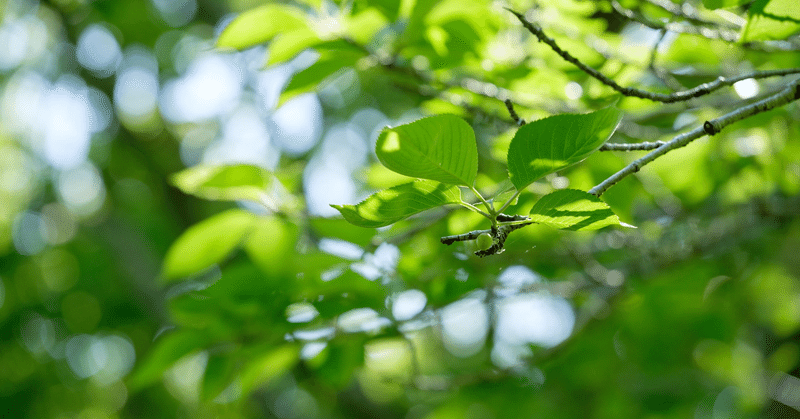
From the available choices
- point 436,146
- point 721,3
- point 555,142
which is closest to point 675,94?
point 721,3

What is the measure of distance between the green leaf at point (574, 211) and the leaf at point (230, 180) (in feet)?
2.14

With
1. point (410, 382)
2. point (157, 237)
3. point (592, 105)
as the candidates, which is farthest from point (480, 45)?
point (157, 237)

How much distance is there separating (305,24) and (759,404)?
2710 mm

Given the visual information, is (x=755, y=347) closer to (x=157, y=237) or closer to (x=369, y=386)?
(x=369, y=386)

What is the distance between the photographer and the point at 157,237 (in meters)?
5.91

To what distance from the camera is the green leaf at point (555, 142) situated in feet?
1.48

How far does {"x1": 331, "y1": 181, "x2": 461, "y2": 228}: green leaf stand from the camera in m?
0.47

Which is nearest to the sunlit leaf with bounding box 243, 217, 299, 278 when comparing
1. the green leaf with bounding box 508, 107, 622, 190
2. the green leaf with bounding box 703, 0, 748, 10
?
the green leaf with bounding box 508, 107, 622, 190

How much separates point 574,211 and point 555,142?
0.07 meters

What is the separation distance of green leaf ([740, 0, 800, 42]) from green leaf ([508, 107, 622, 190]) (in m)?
0.34

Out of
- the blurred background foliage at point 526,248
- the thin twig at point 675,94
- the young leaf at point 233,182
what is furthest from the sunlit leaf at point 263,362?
the thin twig at point 675,94

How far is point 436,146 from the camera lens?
1.48 feet

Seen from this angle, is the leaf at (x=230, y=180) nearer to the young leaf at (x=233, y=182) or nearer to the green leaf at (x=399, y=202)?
the young leaf at (x=233, y=182)

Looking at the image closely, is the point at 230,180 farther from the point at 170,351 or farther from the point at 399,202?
the point at 399,202
